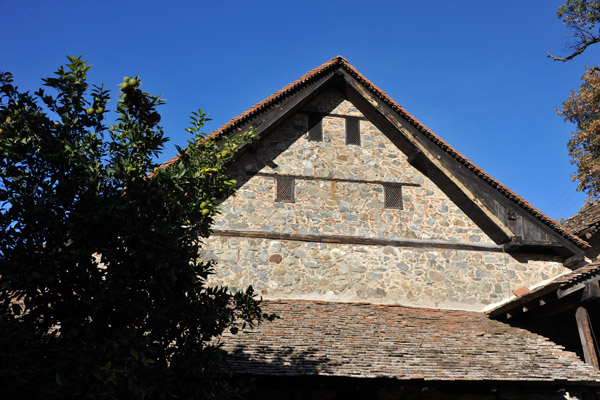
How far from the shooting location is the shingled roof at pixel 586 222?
12758 mm

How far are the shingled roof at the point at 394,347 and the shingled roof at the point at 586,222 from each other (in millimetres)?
4195

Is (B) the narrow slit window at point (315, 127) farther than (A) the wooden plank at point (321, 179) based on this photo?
Yes

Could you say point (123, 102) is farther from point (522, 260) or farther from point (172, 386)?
point (522, 260)

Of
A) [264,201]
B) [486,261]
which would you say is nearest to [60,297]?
[264,201]

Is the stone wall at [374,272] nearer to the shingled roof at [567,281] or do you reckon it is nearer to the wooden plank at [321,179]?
the wooden plank at [321,179]

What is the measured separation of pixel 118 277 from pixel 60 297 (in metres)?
0.56

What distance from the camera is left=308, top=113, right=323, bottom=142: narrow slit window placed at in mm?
11906

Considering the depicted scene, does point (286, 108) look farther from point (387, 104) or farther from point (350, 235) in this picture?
point (350, 235)

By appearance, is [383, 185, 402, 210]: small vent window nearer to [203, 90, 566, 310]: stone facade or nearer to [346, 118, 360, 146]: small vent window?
[203, 90, 566, 310]: stone facade

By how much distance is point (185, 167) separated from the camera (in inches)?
229

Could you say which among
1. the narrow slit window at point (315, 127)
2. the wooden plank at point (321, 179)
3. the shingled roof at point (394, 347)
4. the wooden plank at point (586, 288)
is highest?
the narrow slit window at point (315, 127)

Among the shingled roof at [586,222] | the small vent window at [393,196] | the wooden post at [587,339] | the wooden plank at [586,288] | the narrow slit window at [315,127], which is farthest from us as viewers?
the shingled roof at [586,222]

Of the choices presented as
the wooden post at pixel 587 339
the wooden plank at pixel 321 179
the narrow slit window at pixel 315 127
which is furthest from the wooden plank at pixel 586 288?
the narrow slit window at pixel 315 127

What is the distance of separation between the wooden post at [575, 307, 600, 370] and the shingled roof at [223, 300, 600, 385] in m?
0.17
